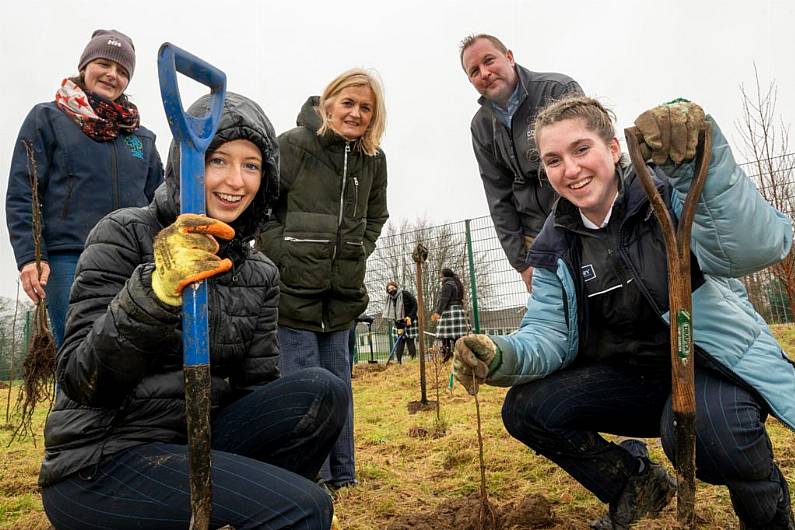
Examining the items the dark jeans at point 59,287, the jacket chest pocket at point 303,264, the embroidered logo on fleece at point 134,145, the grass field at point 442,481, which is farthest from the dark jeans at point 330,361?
the embroidered logo on fleece at point 134,145

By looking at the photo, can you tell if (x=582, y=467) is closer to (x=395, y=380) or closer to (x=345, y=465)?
(x=345, y=465)

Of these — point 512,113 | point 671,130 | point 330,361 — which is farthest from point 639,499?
point 512,113

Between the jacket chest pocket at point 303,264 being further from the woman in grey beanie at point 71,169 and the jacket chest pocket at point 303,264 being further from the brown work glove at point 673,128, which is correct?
the brown work glove at point 673,128

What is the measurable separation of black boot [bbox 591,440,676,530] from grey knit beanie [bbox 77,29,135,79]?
10.1ft

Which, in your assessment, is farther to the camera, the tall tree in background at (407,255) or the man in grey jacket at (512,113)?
the tall tree in background at (407,255)

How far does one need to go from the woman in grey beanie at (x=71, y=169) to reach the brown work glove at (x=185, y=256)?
6.28 feet

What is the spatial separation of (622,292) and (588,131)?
558 mm

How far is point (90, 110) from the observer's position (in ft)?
9.70

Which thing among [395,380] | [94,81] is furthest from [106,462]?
[395,380]

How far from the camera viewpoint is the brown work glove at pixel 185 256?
1.23 m

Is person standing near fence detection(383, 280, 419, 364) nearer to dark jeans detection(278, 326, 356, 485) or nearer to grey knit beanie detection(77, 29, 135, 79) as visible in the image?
dark jeans detection(278, 326, 356, 485)

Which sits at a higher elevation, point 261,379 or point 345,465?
point 261,379

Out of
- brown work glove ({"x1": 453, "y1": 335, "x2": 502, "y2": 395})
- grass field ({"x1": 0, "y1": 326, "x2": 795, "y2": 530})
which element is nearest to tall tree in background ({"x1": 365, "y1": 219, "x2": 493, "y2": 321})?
grass field ({"x1": 0, "y1": 326, "x2": 795, "y2": 530})

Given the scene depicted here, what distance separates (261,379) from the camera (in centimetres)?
199
